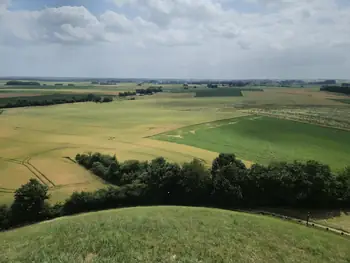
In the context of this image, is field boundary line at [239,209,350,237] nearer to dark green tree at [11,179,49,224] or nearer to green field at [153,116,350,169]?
green field at [153,116,350,169]

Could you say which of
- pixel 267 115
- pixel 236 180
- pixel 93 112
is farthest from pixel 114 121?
pixel 236 180

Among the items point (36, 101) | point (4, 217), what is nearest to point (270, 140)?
point (4, 217)

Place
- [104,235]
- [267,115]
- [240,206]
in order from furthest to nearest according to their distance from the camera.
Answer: [267,115]
[240,206]
[104,235]

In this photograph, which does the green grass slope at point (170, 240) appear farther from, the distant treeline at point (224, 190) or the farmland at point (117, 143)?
the farmland at point (117, 143)

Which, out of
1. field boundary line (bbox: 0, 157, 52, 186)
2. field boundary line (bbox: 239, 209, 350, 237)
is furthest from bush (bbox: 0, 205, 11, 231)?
field boundary line (bbox: 239, 209, 350, 237)

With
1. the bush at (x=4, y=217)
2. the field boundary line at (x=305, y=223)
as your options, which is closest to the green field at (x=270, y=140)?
the field boundary line at (x=305, y=223)

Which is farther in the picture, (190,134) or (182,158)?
(190,134)

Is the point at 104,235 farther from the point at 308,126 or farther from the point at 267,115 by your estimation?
the point at 267,115
